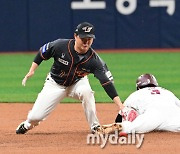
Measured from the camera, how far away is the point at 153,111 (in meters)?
8.41

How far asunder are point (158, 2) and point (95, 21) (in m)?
2.43

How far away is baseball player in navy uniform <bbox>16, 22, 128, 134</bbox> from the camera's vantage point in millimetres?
8266

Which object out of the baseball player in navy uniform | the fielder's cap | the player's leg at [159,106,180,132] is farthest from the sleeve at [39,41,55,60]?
the player's leg at [159,106,180,132]

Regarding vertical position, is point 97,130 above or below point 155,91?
below

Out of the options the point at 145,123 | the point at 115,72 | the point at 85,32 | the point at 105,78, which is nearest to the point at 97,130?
the point at 145,123

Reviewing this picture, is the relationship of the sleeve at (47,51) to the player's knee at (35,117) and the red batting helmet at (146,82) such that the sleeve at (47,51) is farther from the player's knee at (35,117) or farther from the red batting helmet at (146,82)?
the red batting helmet at (146,82)

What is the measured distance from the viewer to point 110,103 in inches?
486

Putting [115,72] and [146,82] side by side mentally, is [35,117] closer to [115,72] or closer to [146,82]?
[146,82]

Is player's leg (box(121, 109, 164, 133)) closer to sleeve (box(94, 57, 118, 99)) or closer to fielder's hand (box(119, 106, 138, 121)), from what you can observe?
fielder's hand (box(119, 106, 138, 121))

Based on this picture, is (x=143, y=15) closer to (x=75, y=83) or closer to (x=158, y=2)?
(x=158, y=2)

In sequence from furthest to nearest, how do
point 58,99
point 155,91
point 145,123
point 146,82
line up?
point 146,82 < point 155,91 < point 58,99 < point 145,123

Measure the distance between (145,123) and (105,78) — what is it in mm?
808

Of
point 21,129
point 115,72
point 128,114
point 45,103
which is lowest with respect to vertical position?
point 115,72

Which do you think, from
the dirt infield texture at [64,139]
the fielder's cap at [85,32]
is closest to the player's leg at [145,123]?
the dirt infield texture at [64,139]
